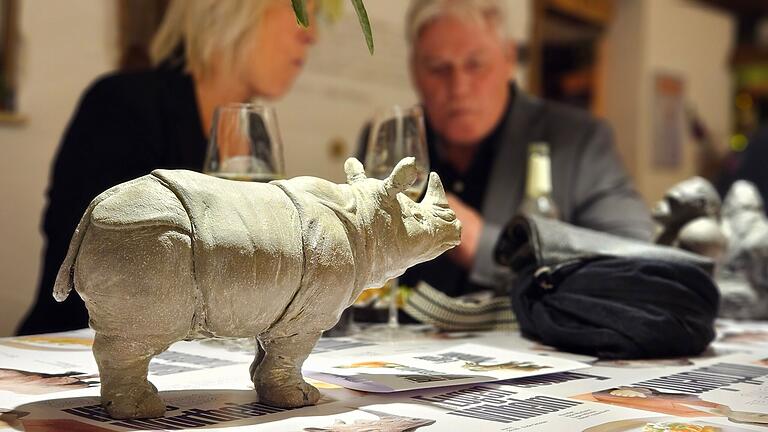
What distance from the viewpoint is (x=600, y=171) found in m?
2.51

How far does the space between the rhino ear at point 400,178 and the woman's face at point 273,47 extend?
1235 millimetres

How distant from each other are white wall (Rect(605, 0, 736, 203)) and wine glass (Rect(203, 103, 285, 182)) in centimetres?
373

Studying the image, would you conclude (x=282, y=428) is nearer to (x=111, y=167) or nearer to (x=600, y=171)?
(x=111, y=167)

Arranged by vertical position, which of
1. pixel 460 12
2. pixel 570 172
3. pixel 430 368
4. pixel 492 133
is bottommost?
pixel 430 368

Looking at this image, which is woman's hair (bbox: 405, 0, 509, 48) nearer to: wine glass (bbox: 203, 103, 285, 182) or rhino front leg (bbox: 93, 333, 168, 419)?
wine glass (bbox: 203, 103, 285, 182)

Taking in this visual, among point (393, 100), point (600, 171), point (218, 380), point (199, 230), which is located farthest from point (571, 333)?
point (393, 100)

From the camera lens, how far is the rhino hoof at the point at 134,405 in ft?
2.48

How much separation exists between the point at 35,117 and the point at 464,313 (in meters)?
1.22

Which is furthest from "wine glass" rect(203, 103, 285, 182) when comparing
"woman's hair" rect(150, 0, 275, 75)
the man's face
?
the man's face

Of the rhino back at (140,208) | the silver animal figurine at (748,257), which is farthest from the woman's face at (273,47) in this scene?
the rhino back at (140,208)

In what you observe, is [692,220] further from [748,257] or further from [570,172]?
[570,172]

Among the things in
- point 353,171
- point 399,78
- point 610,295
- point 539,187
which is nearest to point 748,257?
point 539,187

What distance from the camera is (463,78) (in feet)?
8.30

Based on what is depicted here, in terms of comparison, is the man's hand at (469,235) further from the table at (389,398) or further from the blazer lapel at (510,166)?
the table at (389,398)
